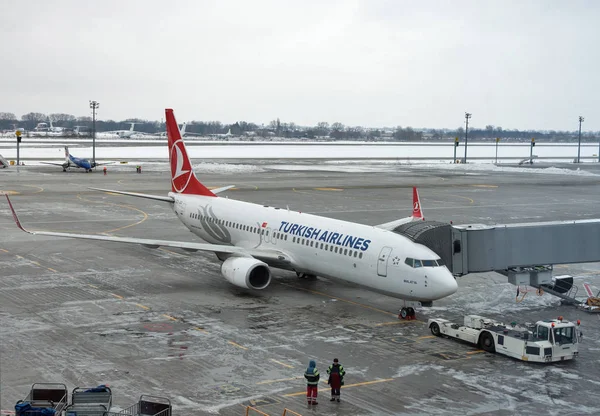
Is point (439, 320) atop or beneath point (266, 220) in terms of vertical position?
beneath

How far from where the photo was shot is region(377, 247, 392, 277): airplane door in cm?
3122

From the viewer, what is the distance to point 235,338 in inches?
1114

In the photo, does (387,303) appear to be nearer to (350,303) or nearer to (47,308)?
(350,303)

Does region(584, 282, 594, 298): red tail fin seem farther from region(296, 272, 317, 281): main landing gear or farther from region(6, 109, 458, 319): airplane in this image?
region(296, 272, 317, 281): main landing gear

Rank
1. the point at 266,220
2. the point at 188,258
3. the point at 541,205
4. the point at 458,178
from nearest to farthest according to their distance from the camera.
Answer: the point at 266,220 < the point at 188,258 < the point at 541,205 < the point at 458,178

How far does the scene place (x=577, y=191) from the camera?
90875 millimetres

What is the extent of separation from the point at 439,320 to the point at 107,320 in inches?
519

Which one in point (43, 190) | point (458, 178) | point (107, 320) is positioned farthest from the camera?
point (458, 178)

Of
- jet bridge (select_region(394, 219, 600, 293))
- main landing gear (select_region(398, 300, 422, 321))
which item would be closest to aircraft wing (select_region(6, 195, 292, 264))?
jet bridge (select_region(394, 219, 600, 293))

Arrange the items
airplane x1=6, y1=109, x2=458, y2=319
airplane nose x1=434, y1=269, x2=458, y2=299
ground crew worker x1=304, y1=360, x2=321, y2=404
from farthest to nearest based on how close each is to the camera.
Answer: airplane x1=6, y1=109, x2=458, y2=319, airplane nose x1=434, y1=269, x2=458, y2=299, ground crew worker x1=304, y1=360, x2=321, y2=404

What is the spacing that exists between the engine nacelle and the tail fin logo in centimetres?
1163

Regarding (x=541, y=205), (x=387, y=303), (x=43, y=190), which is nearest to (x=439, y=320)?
(x=387, y=303)

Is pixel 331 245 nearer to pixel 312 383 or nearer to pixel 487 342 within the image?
pixel 487 342

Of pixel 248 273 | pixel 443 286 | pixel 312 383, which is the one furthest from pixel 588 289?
pixel 312 383
